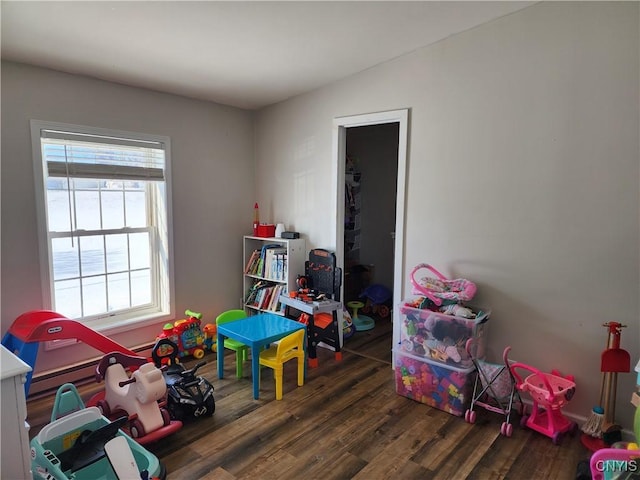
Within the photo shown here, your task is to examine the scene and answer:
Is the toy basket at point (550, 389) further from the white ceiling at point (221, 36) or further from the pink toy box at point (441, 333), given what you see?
the white ceiling at point (221, 36)

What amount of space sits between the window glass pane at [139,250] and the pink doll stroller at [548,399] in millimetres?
3050

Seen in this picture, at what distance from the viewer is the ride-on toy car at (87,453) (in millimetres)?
1551

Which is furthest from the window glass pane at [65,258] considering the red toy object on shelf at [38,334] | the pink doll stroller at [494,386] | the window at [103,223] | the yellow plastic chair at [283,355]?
the pink doll stroller at [494,386]

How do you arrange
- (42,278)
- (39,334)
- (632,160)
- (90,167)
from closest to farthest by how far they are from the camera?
(632,160), (39,334), (42,278), (90,167)

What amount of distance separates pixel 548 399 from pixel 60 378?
3325 millimetres

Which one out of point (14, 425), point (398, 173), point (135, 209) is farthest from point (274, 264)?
point (14, 425)

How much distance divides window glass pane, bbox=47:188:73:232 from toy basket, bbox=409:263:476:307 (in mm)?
2676

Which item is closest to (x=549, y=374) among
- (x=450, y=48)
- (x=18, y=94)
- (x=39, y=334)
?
(x=450, y=48)

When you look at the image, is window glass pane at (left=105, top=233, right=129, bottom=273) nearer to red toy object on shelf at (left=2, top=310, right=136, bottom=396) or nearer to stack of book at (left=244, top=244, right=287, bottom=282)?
red toy object on shelf at (left=2, top=310, right=136, bottom=396)

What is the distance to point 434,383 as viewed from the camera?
266cm

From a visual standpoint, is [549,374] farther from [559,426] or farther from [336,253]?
[336,253]

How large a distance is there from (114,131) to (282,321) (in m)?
2.03

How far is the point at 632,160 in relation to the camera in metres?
2.20

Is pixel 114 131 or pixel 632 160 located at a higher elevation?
pixel 114 131
